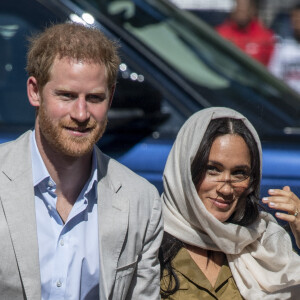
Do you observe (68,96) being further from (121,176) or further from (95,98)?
(121,176)

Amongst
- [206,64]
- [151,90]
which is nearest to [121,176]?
[151,90]

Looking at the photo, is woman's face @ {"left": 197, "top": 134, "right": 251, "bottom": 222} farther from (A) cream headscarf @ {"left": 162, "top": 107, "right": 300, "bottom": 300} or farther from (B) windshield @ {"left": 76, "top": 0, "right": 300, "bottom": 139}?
(B) windshield @ {"left": 76, "top": 0, "right": 300, "bottom": 139}

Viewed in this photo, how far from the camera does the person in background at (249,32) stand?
4.91 m

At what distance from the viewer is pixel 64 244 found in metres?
2.93

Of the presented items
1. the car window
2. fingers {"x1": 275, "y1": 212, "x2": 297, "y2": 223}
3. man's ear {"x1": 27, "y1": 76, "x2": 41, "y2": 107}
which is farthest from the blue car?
man's ear {"x1": 27, "y1": 76, "x2": 41, "y2": 107}

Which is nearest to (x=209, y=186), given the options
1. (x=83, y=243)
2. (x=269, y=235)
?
(x=269, y=235)

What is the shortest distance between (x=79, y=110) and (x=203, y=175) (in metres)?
0.80

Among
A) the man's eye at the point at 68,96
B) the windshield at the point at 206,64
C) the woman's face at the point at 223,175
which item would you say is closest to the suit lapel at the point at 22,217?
the man's eye at the point at 68,96

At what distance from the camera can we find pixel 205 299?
3455mm

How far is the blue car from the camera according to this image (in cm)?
417

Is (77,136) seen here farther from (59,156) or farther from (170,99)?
(170,99)

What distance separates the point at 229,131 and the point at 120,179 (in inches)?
25.1

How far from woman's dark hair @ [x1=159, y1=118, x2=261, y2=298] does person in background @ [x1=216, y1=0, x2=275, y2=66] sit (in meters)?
1.33

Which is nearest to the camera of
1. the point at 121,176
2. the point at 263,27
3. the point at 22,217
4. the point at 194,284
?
the point at 22,217
